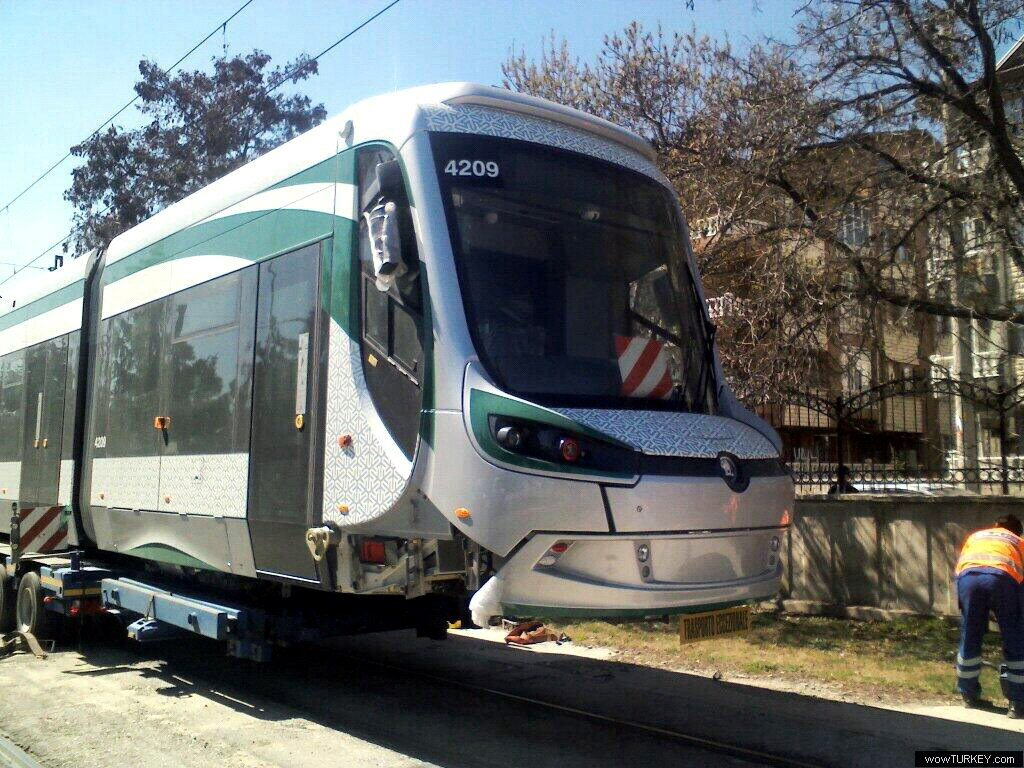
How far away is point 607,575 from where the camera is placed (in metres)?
5.00

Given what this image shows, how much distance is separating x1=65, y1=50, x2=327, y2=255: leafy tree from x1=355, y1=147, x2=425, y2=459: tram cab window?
2150cm

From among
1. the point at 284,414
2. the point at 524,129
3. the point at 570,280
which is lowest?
the point at 284,414

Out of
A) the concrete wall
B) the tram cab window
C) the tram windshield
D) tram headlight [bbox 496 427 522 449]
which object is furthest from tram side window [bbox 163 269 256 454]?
the concrete wall

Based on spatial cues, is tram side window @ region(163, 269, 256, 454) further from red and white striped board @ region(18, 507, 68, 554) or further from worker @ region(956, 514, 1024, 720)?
worker @ region(956, 514, 1024, 720)

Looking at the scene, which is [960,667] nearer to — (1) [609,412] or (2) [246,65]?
(1) [609,412]

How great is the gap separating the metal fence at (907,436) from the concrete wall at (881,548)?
27cm

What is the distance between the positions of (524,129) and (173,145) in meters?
Answer: 22.5

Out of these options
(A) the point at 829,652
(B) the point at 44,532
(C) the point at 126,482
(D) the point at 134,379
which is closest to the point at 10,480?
(B) the point at 44,532

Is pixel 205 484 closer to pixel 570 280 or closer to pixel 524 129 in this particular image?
pixel 570 280

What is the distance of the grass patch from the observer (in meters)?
8.25

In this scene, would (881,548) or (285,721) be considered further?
(881,548)

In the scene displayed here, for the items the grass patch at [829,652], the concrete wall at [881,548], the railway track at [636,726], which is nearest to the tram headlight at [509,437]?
the railway track at [636,726]

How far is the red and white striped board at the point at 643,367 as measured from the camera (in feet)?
18.8

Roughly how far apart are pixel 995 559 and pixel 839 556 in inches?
155
